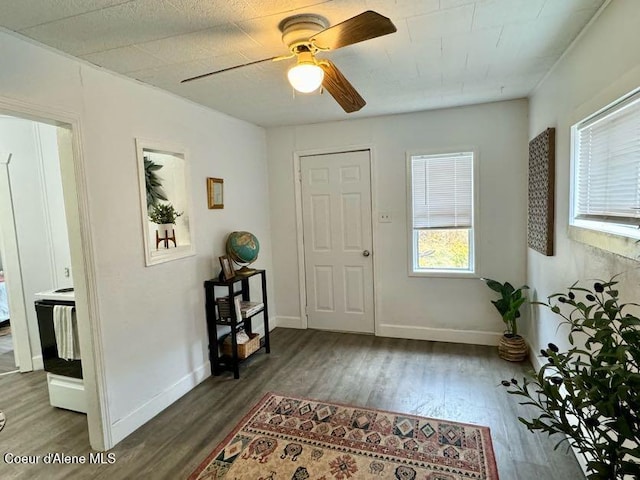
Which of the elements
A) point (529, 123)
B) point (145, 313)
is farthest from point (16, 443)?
point (529, 123)

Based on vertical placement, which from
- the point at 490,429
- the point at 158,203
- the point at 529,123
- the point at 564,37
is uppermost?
the point at 564,37

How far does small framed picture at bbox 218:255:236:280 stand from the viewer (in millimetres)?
3217

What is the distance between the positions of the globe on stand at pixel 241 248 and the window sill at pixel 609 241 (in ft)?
8.29

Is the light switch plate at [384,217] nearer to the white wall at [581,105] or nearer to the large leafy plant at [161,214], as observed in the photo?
the white wall at [581,105]

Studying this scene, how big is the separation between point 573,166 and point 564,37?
738mm

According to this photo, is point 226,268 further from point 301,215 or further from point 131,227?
point 301,215

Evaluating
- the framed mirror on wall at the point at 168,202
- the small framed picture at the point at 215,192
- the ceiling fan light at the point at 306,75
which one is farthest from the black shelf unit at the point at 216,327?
the ceiling fan light at the point at 306,75

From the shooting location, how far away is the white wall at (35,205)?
11.3ft

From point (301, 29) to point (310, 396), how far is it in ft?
8.17

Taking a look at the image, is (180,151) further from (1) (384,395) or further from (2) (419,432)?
(2) (419,432)

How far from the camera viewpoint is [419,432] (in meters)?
2.33

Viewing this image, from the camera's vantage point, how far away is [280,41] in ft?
6.60

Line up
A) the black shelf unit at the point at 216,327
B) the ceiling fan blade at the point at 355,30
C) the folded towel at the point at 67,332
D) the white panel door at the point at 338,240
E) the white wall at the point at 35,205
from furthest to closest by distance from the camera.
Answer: the white panel door at the point at 338,240 < the white wall at the point at 35,205 < the black shelf unit at the point at 216,327 < the folded towel at the point at 67,332 < the ceiling fan blade at the point at 355,30

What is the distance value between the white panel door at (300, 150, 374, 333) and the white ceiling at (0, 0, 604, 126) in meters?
1.11
